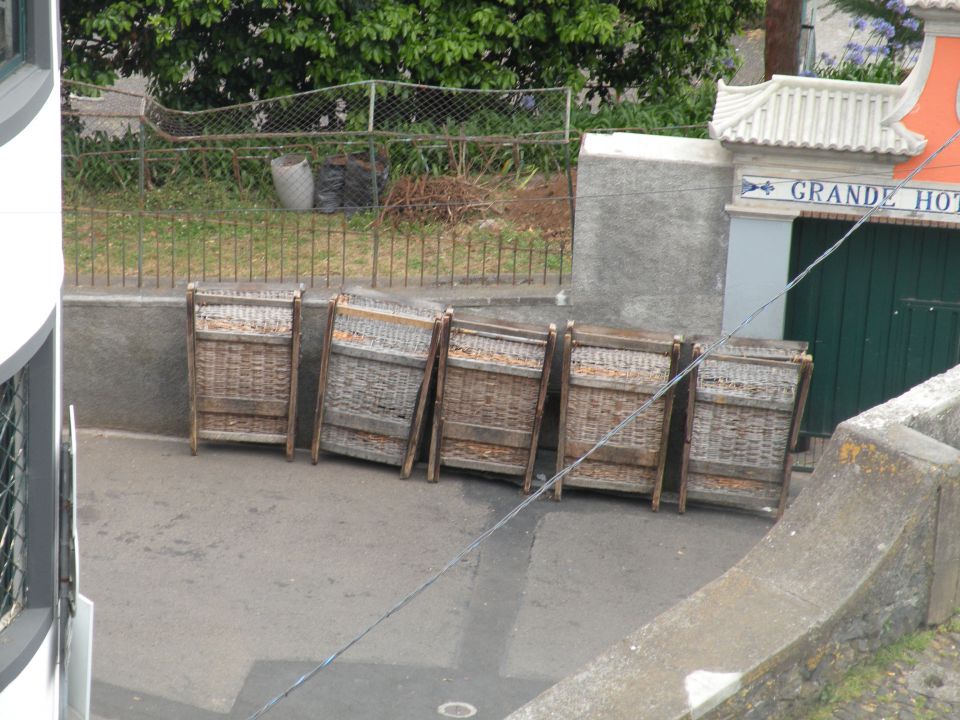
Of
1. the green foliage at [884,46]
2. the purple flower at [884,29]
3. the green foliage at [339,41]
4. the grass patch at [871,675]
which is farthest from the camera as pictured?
the purple flower at [884,29]

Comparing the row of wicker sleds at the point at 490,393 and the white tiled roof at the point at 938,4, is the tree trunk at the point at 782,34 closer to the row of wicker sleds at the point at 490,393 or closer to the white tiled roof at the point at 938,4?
the white tiled roof at the point at 938,4

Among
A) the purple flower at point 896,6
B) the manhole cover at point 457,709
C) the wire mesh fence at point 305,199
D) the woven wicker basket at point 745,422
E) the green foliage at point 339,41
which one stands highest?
the purple flower at point 896,6

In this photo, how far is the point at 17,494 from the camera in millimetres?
5387

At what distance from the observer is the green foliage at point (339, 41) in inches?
506

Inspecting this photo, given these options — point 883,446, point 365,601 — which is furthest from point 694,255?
point 883,446

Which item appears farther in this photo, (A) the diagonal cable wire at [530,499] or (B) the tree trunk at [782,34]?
(B) the tree trunk at [782,34]

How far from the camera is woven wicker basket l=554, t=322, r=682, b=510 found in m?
9.15

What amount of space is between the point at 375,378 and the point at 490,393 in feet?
2.79

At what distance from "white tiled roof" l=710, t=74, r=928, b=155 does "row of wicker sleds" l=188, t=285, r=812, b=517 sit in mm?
1447

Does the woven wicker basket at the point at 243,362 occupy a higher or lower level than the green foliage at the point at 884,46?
lower

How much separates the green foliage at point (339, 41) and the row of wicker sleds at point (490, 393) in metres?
4.20

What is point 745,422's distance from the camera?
910 cm

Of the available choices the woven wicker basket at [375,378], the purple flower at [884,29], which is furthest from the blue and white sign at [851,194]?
the purple flower at [884,29]

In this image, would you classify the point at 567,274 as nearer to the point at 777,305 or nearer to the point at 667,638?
the point at 777,305
